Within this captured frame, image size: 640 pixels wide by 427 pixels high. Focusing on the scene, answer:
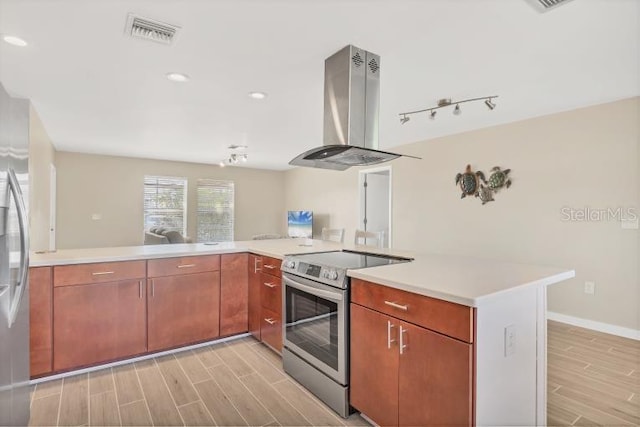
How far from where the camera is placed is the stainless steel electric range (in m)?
1.94

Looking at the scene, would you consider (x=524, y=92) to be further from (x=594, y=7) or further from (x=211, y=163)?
(x=211, y=163)

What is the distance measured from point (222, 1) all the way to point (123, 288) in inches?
83.8

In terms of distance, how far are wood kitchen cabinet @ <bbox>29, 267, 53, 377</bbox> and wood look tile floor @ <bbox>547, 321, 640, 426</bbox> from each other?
3.27m

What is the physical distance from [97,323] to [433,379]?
2.38 m

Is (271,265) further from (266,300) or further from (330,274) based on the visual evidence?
(330,274)

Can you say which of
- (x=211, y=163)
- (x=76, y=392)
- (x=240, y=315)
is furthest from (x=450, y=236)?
(x=211, y=163)

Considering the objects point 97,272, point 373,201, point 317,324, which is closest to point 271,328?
point 317,324

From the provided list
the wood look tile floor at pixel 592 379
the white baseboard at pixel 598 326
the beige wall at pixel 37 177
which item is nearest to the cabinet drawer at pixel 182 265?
the beige wall at pixel 37 177

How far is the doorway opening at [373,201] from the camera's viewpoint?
6.36 meters

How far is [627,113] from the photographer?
10.6ft

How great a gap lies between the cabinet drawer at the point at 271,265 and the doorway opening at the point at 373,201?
3.72 meters

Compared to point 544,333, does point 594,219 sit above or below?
above

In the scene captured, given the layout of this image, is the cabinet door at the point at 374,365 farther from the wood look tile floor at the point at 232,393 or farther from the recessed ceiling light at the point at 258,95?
the recessed ceiling light at the point at 258,95

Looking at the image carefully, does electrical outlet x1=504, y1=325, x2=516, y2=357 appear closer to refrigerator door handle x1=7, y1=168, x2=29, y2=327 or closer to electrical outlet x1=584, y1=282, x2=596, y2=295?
refrigerator door handle x1=7, y1=168, x2=29, y2=327
